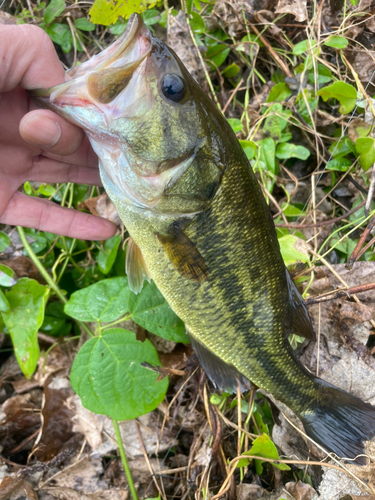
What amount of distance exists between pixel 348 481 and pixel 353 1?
117 inches

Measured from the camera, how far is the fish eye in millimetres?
1391

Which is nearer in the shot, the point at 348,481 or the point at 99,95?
the point at 99,95

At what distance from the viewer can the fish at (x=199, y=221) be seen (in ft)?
4.51

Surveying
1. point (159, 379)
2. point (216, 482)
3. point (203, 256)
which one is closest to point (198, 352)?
point (159, 379)

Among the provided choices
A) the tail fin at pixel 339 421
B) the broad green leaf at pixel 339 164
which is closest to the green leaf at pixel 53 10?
the broad green leaf at pixel 339 164

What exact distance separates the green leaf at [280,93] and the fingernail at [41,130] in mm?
1681

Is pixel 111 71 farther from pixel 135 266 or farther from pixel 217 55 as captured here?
pixel 217 55

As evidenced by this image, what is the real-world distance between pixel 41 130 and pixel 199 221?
745 mm

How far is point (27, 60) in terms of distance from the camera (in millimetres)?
1472

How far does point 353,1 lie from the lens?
246cm

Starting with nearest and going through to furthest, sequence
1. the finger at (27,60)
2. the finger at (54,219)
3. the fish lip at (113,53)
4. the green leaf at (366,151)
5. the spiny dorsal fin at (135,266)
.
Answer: the fish lip at (113,53)
the finger at (27,60)
the spiny dorsal fin at (135,266)
the finger at (54,219)
the green leaf at (366,151)

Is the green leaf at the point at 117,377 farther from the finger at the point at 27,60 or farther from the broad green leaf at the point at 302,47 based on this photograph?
the broad green leaf at the point at 302,47

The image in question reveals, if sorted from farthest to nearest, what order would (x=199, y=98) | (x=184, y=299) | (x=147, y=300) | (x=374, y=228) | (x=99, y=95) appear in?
(x=374, y=228) → (x=147, y=300) → (x=184, y=299) → (x=199, y=98) → (x=99, y=95)

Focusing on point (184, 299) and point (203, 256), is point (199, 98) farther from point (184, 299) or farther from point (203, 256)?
point (184, 299)
